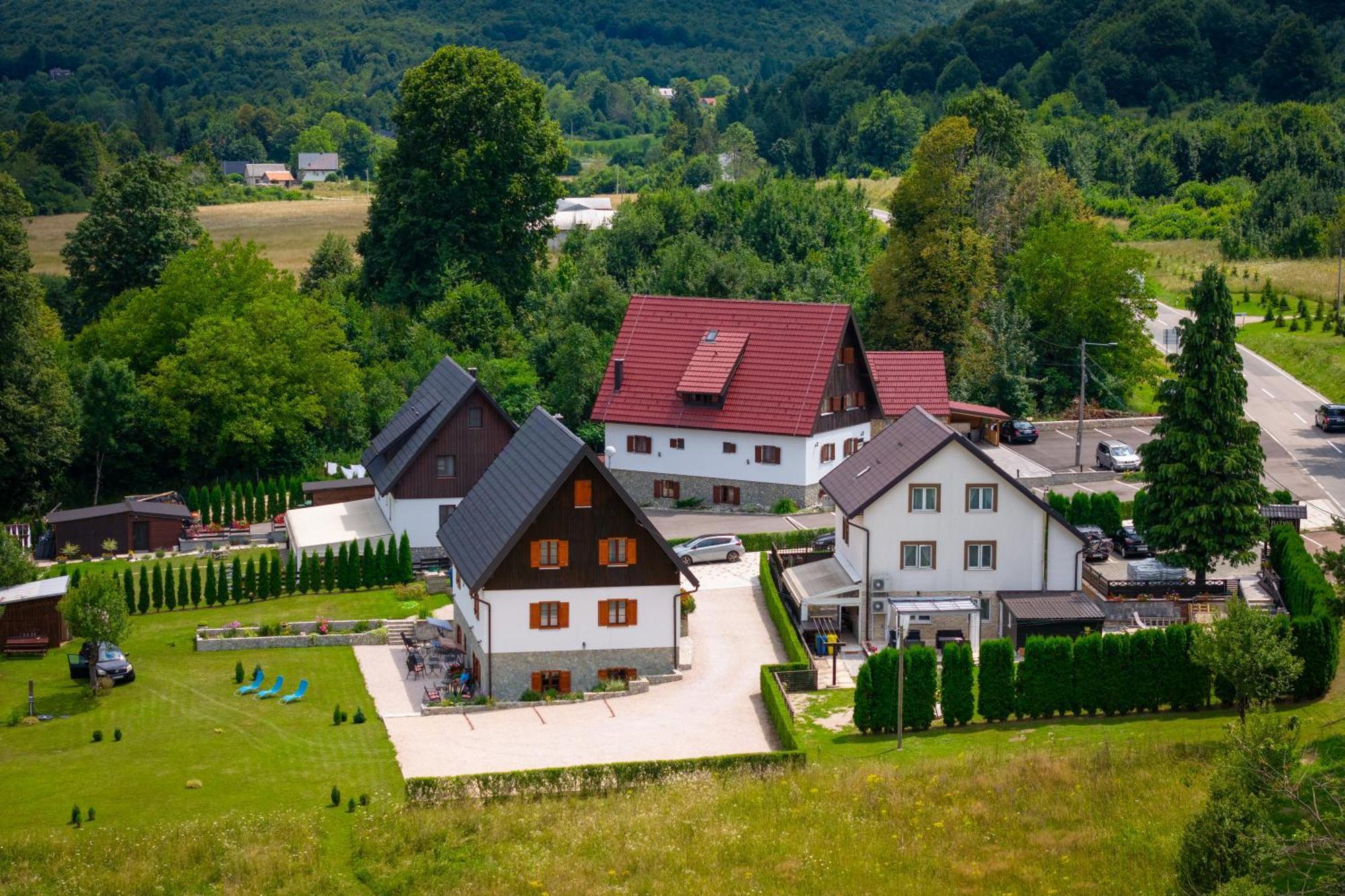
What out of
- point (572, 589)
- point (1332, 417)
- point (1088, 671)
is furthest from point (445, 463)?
point (1332, 417)

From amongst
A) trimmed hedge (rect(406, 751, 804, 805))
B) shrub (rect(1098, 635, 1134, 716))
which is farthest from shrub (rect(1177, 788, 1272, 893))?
shrub (rect(1098, 635, 1134, 716))

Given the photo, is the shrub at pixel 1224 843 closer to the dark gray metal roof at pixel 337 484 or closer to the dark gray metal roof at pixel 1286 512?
the dark gray metal roof at pixel 1286 512

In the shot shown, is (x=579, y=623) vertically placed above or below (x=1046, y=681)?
above

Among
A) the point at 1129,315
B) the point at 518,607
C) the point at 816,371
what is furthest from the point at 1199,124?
the point at 518,607

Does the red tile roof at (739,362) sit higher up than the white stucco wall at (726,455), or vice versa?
the red tile roof at (739,362)

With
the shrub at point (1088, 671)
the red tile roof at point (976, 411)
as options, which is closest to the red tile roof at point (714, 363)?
the red tile roof at point (976, 411)

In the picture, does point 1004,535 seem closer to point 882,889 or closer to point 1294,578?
point 1294,578

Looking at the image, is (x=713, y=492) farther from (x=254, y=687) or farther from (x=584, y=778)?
(x=584, y=778)
